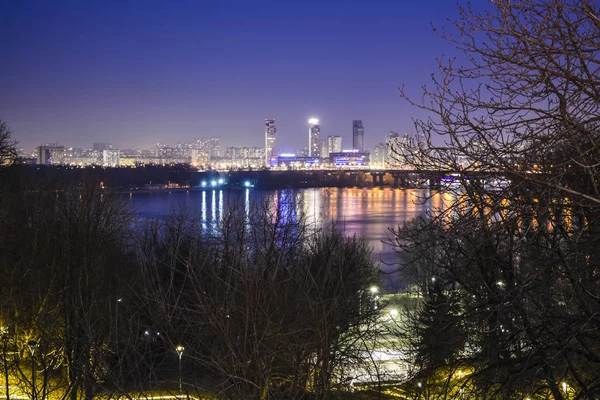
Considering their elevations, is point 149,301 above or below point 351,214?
above

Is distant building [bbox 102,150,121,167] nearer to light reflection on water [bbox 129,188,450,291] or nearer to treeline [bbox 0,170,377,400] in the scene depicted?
light reflection on water [bbox 129,188,450,291]

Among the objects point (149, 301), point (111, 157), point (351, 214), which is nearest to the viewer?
point (149, 301)

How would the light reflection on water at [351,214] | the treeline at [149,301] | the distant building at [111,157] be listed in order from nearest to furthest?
1. the treeline at [149,301]
2. the light reflection on water at [351,214]
3. the distant building at [111,157]

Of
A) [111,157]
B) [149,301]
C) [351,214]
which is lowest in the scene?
[351,214]

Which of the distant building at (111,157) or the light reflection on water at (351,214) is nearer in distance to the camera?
the light reflection on water at (351,214)

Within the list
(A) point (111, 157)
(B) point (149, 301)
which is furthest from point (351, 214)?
A: (A) point (111, 157)

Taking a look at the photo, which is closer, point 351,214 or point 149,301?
point 149,301

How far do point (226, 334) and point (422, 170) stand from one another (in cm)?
158

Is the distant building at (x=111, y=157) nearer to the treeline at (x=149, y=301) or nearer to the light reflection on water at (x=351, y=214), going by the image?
the light reflection on water at (x=351, y=214)

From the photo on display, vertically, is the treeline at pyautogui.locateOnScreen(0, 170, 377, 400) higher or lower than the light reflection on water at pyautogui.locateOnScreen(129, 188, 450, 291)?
higher

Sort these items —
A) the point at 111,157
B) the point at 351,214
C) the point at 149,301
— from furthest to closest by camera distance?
the point at 111,157, the point at 351,214, the point at 149,301

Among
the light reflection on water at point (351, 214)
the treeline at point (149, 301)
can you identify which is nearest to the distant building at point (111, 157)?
the light reflection on water at point (351, 214)

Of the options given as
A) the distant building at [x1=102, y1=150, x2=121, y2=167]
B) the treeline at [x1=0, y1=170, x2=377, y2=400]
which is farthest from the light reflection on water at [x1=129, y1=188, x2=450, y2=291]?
the distant building at [x1=102, y1=150, x2=121, y2=167]

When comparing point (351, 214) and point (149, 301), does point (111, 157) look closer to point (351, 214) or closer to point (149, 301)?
→ point (351, 214)
